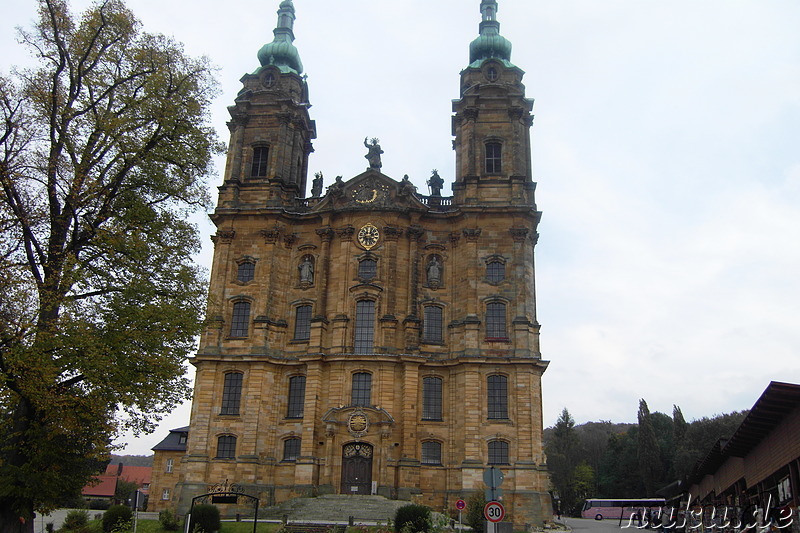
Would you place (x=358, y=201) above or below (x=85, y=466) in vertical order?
above

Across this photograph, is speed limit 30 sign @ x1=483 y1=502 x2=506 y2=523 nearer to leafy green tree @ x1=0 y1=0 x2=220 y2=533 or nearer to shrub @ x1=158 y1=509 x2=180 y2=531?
leafy green tree @ x1=0 y1=0 x2=220 y2=533

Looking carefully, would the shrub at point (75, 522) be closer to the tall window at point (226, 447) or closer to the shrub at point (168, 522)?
the shrub at point (168, 522)

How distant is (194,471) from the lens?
35594mm

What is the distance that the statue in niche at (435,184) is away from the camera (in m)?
43.8

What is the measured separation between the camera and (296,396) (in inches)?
1500

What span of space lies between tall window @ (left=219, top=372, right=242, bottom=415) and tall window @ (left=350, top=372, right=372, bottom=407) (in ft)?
20.4

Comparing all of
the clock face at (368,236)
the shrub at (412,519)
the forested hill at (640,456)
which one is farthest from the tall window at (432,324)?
the forested hill at (640,456)

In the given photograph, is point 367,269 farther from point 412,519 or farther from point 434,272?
point 412,519

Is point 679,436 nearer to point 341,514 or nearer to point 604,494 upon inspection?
point 604,494

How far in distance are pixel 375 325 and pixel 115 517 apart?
15.7 metres

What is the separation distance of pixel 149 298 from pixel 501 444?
23356 millimetres

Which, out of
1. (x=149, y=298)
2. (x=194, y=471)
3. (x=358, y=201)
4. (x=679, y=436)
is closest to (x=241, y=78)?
(x=358, y=201)

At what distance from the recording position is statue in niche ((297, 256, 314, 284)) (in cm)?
4016

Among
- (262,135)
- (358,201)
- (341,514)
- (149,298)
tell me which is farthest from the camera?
(262,135)
